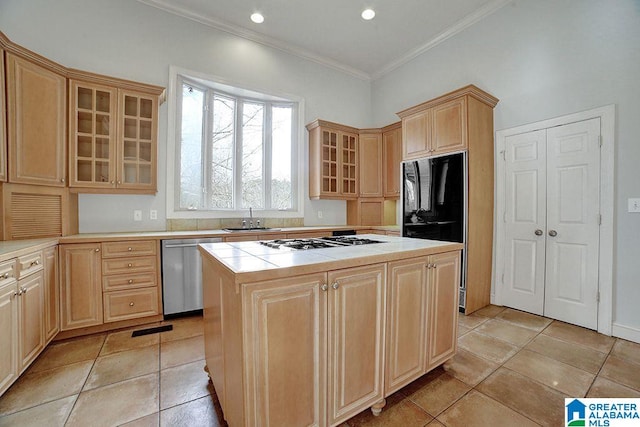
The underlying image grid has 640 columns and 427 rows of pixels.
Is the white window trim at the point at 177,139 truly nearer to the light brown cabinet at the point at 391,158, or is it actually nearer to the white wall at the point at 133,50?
the white wall at the point at 133,50

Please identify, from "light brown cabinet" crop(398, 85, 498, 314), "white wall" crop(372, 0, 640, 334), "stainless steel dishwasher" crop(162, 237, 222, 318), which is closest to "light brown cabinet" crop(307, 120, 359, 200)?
"light brown cabinet" crop(398, 85, 498, 314)

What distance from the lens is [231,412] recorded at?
126 centimetres

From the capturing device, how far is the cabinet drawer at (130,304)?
98.4 inches

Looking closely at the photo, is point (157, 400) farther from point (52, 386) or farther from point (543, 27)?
point (543, 27)

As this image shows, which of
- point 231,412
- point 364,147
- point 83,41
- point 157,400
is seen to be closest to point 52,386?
point 157,400

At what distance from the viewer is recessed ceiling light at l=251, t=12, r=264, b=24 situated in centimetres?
330

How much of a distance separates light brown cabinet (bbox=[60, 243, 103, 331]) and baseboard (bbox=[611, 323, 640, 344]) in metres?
4.60

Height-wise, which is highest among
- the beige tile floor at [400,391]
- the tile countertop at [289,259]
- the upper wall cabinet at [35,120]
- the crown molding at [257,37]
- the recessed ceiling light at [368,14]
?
the recessed ceiling light at [368,14]

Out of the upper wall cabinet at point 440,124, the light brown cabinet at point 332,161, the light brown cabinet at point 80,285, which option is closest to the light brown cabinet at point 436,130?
the upper wall cabinet at point 440,124

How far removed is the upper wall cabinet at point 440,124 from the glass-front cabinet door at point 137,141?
117 inches

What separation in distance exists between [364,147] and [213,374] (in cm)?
368

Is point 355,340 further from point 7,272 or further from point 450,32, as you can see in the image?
point 450,32
